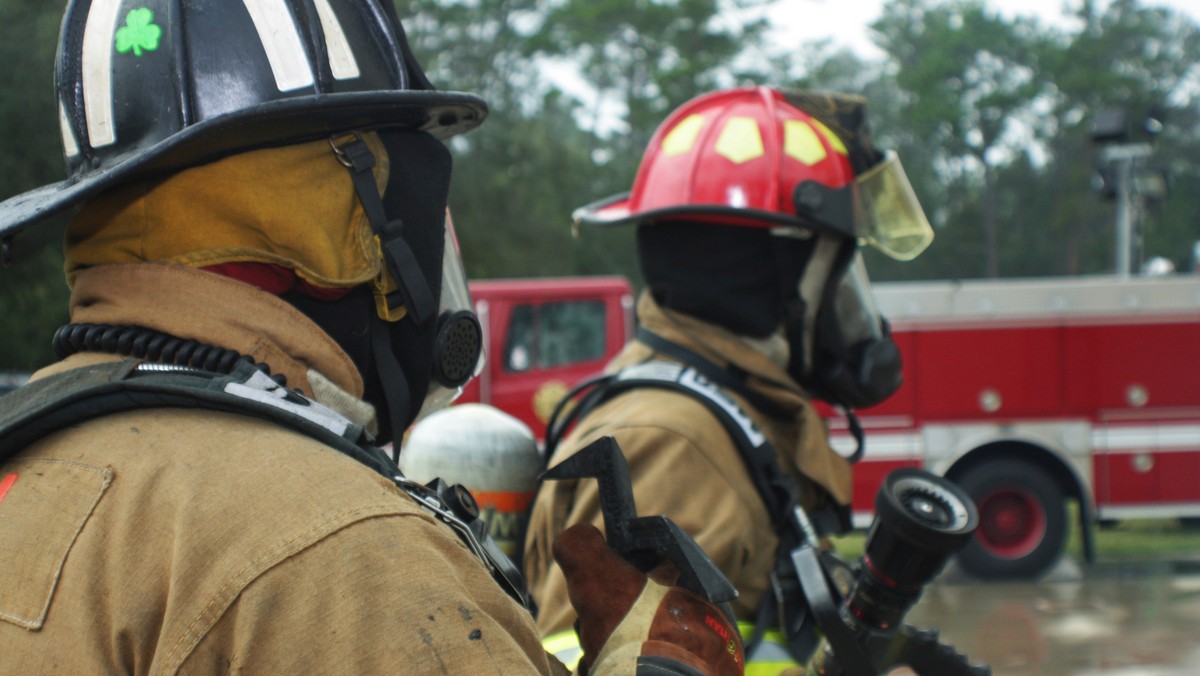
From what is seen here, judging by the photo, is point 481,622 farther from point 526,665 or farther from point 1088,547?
point 1088,547

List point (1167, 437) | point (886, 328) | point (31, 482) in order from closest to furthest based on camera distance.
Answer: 1. point (31, 482)
2. point (886, 328)
3. point (1167, 437)

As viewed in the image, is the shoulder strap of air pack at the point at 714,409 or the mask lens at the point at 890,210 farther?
the mask lens at the point at 890,210

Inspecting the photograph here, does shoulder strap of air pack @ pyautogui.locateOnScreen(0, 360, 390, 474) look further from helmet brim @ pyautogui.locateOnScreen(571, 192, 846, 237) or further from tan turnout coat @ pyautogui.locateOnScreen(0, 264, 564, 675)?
helmet brim @ pyautogui.locateOnScreen(571, 192, 846, 237)

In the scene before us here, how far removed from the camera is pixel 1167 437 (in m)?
9.32

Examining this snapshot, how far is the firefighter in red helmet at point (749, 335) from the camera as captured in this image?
2.35 metres

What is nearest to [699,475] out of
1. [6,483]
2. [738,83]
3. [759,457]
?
[759,457]

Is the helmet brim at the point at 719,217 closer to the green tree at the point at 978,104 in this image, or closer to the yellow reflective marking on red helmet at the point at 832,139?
the yellow reflective marking on red helmet at the point at 832,139

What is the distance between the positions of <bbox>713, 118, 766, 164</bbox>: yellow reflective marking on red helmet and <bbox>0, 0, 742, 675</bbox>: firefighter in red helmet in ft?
4.24

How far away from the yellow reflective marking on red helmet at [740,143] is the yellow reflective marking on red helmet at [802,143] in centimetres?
8

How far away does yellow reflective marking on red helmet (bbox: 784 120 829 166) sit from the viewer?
2938 mm

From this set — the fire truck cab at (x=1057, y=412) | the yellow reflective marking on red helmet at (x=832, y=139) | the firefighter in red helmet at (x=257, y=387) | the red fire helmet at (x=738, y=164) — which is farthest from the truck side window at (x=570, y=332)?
the firefighter in red helmet at (x=257, y=387)

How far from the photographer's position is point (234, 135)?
4.45 feet

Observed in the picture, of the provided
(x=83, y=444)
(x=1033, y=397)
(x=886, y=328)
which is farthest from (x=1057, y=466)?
(x=83, y=444)

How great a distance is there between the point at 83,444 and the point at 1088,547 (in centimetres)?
947
